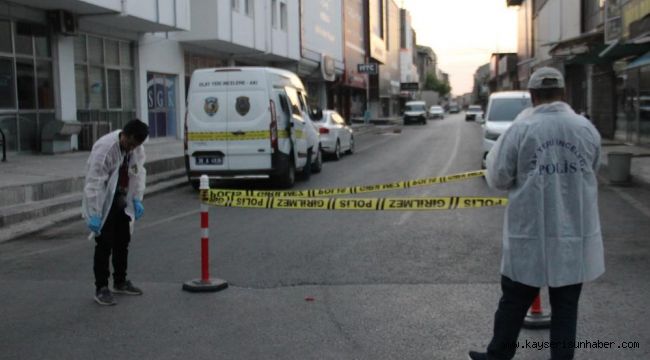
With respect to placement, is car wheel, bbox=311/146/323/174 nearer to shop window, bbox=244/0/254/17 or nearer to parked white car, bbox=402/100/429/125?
shop window, bbox=244/0/254/17

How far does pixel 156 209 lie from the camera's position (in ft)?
40.7

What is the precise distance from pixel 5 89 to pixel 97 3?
127 inches

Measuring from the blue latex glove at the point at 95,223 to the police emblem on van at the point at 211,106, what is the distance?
8183 mm

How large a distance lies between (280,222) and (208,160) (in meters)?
4.06

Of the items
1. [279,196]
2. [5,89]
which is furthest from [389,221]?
[5,89]

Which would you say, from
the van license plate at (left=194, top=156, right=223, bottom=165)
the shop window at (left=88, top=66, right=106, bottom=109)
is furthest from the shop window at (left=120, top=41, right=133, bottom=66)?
the van license plate at (left=194, top=156, right=223, bottom=165)

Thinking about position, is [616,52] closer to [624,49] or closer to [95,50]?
[624,49]

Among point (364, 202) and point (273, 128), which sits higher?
point (273, 128)

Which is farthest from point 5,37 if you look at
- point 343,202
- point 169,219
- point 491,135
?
point 343,202

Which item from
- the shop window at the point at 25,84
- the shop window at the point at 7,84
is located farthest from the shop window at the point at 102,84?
the shop window at the point at 7,84

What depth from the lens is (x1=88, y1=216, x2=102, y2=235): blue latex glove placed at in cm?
602

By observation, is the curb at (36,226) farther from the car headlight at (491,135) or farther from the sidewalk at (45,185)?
the car headlight at (491,135)

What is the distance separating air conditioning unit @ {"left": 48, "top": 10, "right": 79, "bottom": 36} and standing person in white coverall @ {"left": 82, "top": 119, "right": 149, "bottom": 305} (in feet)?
46.8

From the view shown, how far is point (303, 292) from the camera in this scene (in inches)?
257
